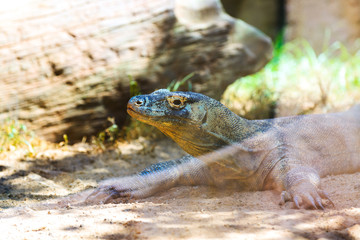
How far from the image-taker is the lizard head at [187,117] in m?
3.25

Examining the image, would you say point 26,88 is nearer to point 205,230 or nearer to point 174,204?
point 174,204

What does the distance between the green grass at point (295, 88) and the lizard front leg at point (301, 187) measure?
1674 millimetres

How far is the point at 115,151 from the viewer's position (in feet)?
17.7

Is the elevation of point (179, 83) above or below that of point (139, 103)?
below

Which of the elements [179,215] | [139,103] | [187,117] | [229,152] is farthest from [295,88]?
[179,215]

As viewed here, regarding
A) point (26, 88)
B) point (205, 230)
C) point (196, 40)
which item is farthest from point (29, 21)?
point (205, 230)

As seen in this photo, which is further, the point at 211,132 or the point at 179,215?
the point at 211,132

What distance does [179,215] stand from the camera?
269cm

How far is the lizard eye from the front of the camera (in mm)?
3277

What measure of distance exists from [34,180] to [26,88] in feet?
4.98

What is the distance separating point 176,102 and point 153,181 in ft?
3.10

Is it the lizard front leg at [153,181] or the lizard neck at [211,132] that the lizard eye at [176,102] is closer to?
the lizard neck at [211,132]

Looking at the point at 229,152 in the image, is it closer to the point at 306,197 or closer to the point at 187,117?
the point at 187,117

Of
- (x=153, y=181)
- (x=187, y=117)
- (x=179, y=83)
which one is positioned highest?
(x=187, y=117)
